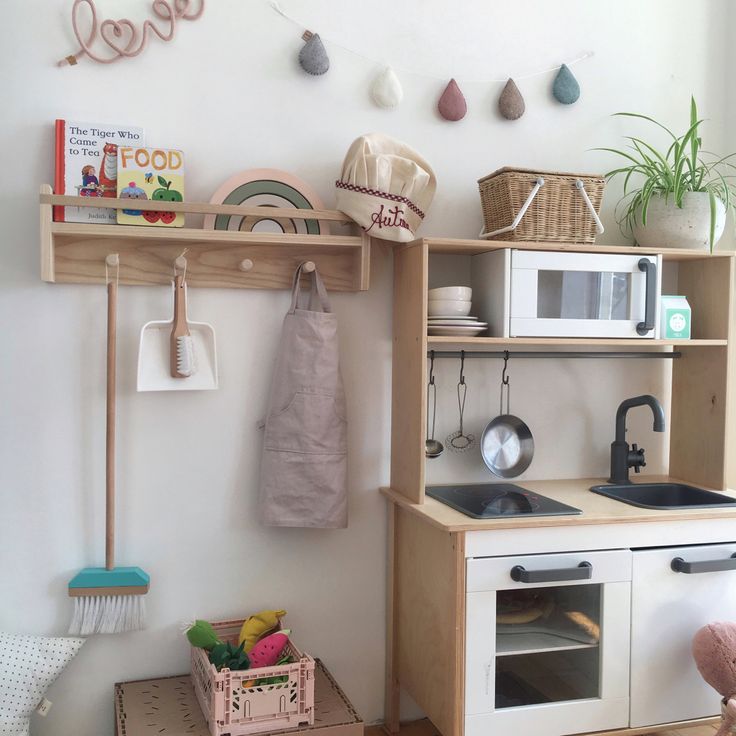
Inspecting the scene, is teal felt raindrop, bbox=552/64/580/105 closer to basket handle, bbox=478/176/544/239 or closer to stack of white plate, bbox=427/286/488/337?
basket handle, bbox=478/176/544/239

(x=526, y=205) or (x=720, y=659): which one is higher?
(x=526, y=205)

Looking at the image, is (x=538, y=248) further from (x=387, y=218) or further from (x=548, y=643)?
(x=548, y=643)

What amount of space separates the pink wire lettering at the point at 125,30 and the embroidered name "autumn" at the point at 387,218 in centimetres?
72

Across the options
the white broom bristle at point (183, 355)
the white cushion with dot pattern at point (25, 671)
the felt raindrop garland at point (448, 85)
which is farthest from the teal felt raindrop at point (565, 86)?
the white cushion with dot pattern at point (25, 671)

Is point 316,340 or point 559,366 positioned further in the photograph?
point 559,366

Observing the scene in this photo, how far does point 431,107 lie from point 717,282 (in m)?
1.00

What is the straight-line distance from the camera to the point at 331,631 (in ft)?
7.93

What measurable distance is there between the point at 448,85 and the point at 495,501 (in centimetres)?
119

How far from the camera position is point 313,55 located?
2289 millimetres

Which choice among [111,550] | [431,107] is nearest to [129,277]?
[111,550]

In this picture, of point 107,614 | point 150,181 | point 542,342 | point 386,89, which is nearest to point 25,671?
point 107,614

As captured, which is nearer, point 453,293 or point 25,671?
point 25,671

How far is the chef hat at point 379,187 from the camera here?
214cm

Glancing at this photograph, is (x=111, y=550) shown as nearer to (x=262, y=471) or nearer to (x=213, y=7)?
(x=262, y=471)
